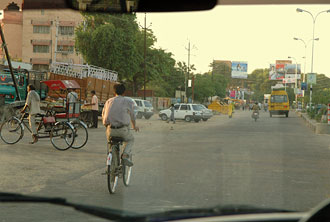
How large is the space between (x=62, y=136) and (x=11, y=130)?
1.72m

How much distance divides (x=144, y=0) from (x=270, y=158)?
9.78 metres

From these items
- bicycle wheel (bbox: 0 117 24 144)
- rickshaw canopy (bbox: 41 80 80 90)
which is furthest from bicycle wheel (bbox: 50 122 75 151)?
rickshaw canopy (bbox: 41 80 80 90)

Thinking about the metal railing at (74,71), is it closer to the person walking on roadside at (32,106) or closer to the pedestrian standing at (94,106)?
the pedestrian standing at (94,106)

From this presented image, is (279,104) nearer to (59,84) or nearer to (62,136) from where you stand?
(59,84)

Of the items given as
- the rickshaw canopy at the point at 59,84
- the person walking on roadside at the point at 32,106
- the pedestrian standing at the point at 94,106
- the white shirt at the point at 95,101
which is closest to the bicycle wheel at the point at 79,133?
the person walking on roadside at the point at 32,106

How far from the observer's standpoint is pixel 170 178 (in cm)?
802

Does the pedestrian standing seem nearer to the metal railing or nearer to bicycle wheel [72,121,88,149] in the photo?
the metal railing

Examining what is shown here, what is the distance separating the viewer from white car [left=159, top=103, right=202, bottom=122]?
116 ft

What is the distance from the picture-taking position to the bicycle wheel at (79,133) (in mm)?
12219

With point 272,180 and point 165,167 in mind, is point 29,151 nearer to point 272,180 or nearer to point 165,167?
point 165,167

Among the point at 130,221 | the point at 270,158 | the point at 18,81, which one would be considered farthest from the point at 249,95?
the point at 130,221

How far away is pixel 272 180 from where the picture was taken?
7.93m

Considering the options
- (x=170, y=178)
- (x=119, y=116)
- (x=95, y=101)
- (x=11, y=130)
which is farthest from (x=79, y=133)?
(x=95, y=101)

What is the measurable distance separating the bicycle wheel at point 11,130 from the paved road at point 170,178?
421mm
